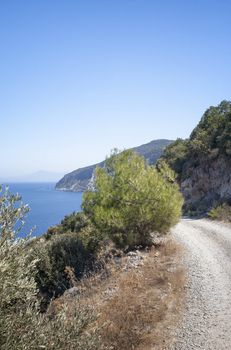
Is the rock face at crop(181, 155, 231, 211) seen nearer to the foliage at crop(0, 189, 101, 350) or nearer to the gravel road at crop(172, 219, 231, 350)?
the gravel road at crop(172, 219, 231, 350)

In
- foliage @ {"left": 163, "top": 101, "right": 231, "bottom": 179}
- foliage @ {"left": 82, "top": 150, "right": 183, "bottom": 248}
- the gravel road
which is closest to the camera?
the gravel road

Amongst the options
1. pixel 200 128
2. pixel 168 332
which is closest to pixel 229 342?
pixel 168 332

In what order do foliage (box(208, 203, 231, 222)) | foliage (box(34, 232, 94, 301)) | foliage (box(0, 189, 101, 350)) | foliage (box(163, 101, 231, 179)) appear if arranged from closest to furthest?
foliage (box(0, 189, 101, 350))
foliage (box(34, 232, 94, 301))
foliage (box(208, 203, 231, 222))
foliage (box(163, 101, 231, 179))

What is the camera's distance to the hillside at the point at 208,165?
36.9m

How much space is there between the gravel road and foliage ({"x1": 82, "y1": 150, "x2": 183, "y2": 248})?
2.21 meters

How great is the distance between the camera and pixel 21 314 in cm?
680

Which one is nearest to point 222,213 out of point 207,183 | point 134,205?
point 207,183

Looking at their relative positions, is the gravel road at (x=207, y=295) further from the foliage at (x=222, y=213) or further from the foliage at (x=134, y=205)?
the foliage at (x=222, y=213)

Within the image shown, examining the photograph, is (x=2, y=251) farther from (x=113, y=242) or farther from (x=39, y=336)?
(x=113, y=242)

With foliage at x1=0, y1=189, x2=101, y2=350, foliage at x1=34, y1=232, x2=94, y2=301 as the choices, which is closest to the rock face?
foliage at x1=34, y1=232, x2=94, y2=301

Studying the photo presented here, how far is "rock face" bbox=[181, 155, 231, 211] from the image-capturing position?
119 feet

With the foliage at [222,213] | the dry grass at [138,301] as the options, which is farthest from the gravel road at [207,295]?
the foliage at [222,213]

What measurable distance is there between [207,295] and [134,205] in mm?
7891

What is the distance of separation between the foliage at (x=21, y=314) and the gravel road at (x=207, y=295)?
376 centimetres
